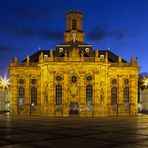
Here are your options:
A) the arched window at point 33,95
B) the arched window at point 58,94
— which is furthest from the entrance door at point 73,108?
the arched window at point 33,95

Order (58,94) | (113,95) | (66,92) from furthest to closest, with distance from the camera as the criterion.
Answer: (113,95) → (58,94) → (66,92)

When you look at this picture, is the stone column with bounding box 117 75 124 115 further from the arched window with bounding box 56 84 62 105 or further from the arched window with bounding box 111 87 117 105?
the arched window with bounding box 56 84 62 105

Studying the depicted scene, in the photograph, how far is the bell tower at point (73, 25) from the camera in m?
92.1

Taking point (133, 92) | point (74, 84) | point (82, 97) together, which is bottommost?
point (82, 97)

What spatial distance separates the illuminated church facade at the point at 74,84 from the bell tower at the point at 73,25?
7.36m

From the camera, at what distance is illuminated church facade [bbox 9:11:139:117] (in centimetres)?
7238

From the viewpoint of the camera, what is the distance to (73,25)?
93250 millimetres

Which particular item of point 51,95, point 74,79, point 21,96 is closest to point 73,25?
point 74,79

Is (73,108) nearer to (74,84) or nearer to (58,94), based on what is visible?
(58,94)

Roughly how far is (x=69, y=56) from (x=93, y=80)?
6675mm

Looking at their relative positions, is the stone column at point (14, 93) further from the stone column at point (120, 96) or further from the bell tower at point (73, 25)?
the stone column at point (120, 96)

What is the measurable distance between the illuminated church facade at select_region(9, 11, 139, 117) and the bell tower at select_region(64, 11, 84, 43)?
7360 mm

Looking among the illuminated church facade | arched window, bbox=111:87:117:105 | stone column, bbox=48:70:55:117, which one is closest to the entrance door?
the illuminated church facade

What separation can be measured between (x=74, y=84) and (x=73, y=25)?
25002 millimetres
